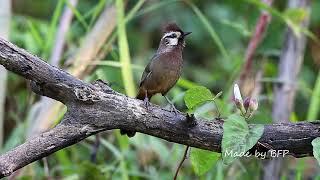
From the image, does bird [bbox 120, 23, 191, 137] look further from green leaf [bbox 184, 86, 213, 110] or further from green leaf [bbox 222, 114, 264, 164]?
green leaf [bbox 222, 114, 264, 164]

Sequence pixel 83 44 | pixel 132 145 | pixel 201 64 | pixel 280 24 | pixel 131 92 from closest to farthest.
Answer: pixel 131 92
pixel 83 44
pixel 132 145
pixel 280 24
pixel 201 64

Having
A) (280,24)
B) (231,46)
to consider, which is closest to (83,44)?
(280,24)

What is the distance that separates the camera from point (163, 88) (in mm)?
2451

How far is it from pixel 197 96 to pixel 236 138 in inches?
6.9

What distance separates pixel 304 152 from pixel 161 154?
123cm

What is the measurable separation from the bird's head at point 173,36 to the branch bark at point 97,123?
1.54ft

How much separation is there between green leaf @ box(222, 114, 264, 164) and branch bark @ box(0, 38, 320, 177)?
0.09 metres

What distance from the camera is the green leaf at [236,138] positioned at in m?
1.94

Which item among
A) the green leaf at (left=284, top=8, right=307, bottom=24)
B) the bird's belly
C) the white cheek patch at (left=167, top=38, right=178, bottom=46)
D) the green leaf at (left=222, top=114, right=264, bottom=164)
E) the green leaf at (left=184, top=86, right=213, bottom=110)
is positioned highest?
the green leaf at (left=284, top=8, right=307, bottom=24)

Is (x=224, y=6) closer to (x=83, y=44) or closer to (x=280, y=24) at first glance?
(x=280, y=24)

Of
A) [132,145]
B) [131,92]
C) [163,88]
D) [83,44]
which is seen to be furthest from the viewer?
[132,145]

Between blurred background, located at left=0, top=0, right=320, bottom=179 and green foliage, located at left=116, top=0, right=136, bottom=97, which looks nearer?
green foliage, located at left=116, top=0, right=136, bottom=97

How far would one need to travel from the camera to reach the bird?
2.42 metres

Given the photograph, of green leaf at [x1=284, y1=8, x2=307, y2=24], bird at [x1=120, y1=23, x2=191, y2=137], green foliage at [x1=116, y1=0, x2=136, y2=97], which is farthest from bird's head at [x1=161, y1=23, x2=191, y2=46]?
green leaf at [x1=284, y1=8, x2=307, y2=24]
